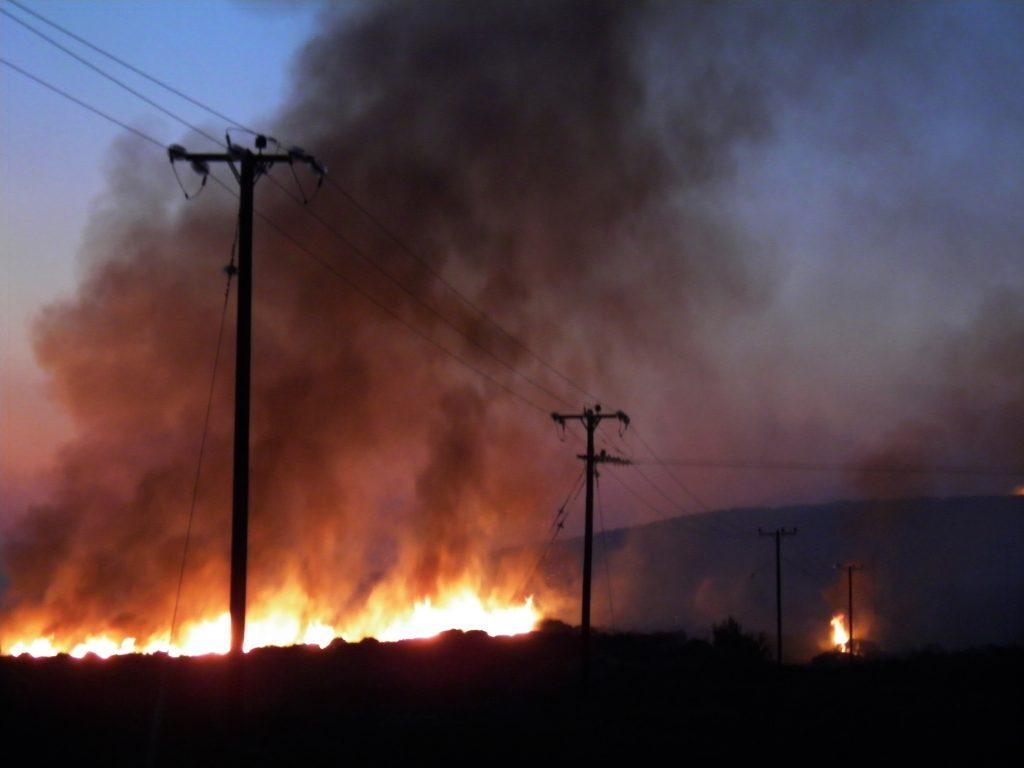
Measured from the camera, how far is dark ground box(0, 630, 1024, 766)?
21.7 meters

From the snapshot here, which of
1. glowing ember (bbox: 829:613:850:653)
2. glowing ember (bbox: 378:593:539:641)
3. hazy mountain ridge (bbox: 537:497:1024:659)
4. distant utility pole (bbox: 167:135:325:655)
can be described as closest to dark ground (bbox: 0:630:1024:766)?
distant utility pole (bbox: 167:135:325:655)

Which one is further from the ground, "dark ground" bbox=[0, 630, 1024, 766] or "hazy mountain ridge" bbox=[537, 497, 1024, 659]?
"hazy mountain ridge" bbox=[537, 497, 1024, 659]

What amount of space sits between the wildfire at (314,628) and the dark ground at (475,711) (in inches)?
146

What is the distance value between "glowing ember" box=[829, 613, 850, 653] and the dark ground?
3933cm

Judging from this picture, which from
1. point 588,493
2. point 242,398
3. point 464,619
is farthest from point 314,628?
point 242,398

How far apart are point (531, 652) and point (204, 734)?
27.6 m

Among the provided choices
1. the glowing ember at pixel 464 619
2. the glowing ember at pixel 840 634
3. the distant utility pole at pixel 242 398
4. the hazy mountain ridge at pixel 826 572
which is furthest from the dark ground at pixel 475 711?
the hazy mountain ridge at pixel 826 572

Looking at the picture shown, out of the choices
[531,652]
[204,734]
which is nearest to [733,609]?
[531,652]

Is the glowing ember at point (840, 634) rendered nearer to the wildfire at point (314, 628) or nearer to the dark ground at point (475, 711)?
the wildfire at point (314, 628)

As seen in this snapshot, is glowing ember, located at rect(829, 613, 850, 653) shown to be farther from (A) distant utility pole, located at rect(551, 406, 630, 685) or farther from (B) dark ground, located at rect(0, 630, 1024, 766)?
(A) distant utility pole, located at rect(551, 406, 630, 685)

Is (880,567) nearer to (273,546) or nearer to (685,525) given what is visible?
(685,525)

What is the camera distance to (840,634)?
96688 millimetres

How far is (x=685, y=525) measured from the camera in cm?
18750

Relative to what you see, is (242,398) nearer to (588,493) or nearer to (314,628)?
(588,493)
